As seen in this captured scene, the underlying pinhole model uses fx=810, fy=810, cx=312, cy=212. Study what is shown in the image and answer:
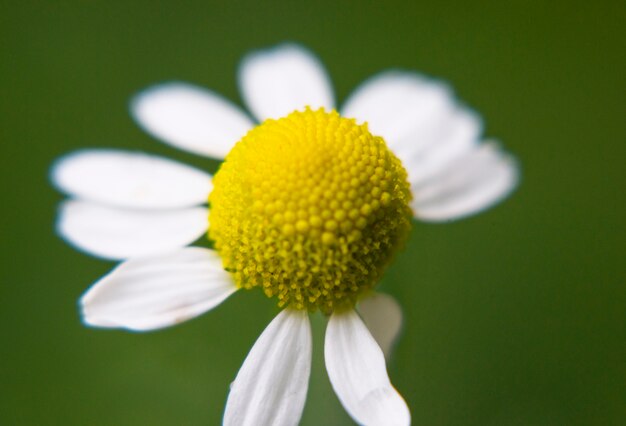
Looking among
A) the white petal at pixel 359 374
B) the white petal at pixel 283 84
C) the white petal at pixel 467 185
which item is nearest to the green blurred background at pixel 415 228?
the white petal at pixel 359 374

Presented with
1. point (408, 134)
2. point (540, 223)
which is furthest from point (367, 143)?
point (540, 223)

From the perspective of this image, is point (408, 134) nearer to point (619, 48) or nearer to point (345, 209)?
point (345, 209)

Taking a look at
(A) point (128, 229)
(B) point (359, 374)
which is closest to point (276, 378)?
(B) point (359, 374)

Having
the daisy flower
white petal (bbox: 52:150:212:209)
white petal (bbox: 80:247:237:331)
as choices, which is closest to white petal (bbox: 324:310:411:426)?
the daisy flower

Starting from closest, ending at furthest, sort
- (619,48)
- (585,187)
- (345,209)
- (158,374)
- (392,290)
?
(345,209)
(392,290)
(158,374)
(585,187)
(619,48)

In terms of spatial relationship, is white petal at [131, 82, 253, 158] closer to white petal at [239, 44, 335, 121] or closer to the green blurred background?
white petal at [239, 44, 335, 121]

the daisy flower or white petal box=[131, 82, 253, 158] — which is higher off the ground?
white petal box=[131, 82, 253, 158]

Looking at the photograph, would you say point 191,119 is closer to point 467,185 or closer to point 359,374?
point 467,185
